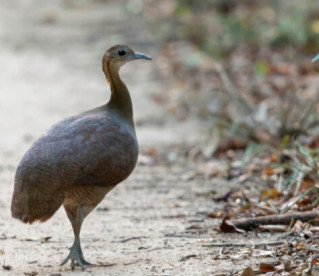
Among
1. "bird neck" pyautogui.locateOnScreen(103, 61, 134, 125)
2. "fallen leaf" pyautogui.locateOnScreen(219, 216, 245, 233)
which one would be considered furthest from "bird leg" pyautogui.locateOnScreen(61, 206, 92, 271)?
"fallen leaf" pyautogui.locateOnScreen(219, 216, 245, 233)

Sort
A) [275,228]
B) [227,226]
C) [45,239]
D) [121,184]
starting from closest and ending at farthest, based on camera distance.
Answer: [275,228] < [227,226] < [45,239] < [121,184]

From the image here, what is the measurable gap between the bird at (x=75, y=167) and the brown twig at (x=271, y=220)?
0.90 meters

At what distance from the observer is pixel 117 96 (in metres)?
5.42

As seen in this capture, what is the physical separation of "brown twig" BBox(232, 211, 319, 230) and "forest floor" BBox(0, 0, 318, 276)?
0.11 metres

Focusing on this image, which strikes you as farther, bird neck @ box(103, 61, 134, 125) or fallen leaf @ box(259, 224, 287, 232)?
bird neck @ box(103, 61, 134, 125)

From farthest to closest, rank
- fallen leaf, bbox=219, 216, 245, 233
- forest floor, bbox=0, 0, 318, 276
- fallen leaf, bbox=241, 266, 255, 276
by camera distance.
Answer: fallen leaf, bbox=219, 216, 245, 233 < forest floor, bbox=0, 0, 318, 276 < fallen leaf, bbox=241, 266, 255, 276

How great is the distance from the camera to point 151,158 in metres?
7.80

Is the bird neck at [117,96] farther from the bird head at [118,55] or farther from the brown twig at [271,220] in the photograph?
the brown twig at [271,220]

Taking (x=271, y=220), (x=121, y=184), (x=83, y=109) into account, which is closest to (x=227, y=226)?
(x=271, y=220)

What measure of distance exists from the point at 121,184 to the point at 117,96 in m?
1.64

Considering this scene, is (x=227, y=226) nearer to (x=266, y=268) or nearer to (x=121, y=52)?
(x=266, y=268)

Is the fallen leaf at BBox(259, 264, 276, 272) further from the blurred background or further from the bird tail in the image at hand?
the blurred background

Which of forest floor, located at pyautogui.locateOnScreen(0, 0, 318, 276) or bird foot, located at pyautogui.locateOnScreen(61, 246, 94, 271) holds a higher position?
forest floor, located at pyautogui.locateOnScreen(0, 0, 318, 276)

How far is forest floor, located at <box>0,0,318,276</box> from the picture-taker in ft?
15.8
